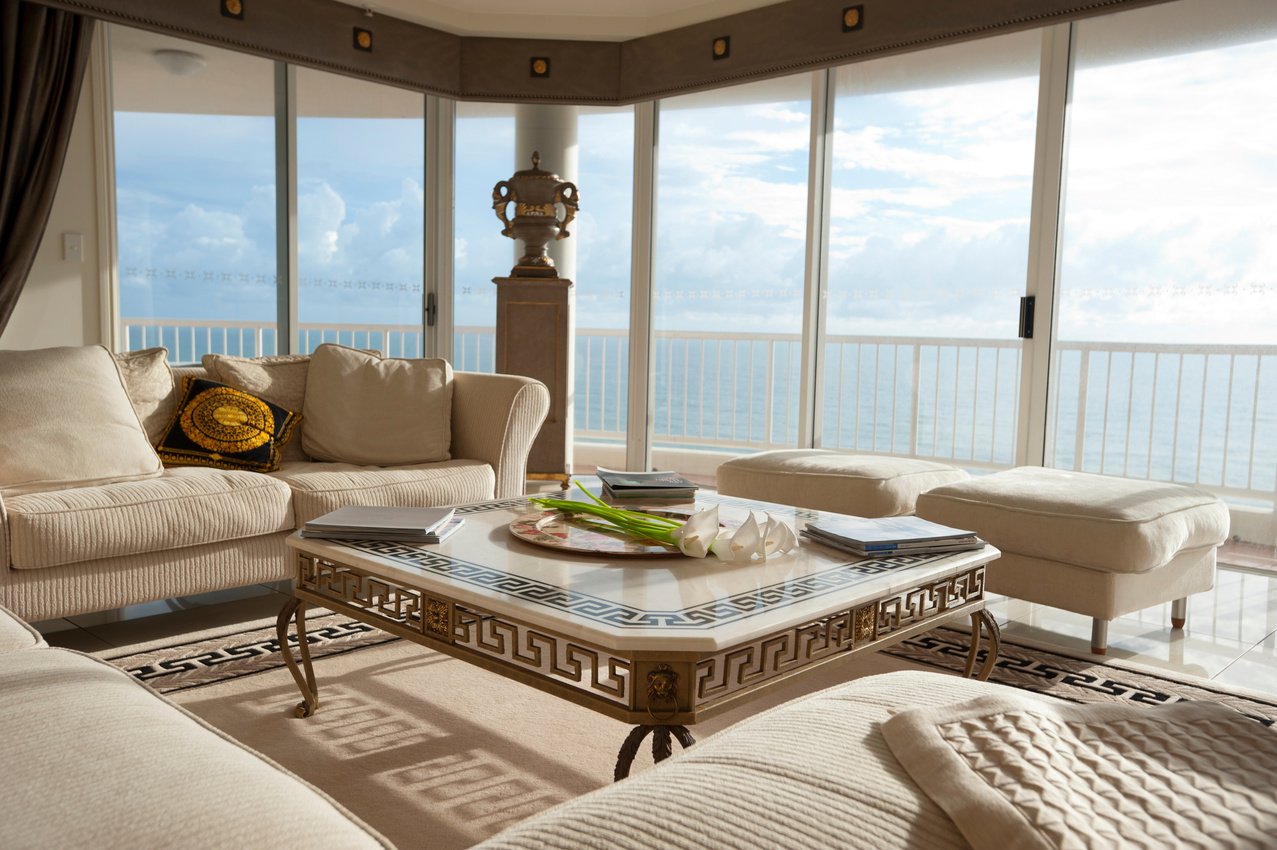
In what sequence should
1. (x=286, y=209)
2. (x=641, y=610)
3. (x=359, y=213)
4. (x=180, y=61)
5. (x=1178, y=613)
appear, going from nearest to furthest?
(x=641, y=610) < (x=1178, y=613) < (x=180, y=61) < (x=286, y=209) < (x=359, y=213)

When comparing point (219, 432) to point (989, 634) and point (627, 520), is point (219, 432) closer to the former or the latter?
point (627, 520)

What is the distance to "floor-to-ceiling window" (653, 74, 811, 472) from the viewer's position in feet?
17.8

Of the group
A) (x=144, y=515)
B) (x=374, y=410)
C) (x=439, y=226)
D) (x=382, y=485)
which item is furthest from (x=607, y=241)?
(x=144, y=515)

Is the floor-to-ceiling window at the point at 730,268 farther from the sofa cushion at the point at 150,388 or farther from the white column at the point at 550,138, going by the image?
the sofa cushion at the point at 150,388

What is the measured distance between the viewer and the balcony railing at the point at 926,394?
4246 millimetres

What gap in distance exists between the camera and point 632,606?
1634mm

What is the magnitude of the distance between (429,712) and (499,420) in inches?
59.9

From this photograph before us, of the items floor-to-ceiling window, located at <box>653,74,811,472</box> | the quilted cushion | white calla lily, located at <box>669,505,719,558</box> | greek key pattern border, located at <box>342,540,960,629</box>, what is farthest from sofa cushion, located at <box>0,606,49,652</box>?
floor-to-ceiling window, located at <box>653,74,811,472</box>

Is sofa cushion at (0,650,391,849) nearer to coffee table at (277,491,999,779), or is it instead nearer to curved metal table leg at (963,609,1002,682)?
coffee table at (277,491,999,779)

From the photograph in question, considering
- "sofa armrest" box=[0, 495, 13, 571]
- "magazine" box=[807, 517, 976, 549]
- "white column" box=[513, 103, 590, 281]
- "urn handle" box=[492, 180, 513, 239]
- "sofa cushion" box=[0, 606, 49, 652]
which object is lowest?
"sofa armrest" box=[0, 495, 13, 571]

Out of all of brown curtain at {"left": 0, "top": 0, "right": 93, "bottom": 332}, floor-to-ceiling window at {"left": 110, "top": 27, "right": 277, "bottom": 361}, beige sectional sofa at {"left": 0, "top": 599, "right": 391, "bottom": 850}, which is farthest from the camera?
floor-to-ceiling window at {"left": 110, "top": 27, "right": 277, "bottom": 361}

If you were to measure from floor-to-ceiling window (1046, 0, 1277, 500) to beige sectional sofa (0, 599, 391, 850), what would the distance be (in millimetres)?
4225

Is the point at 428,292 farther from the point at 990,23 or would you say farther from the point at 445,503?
the point at 990,23

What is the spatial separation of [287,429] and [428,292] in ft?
8.93
